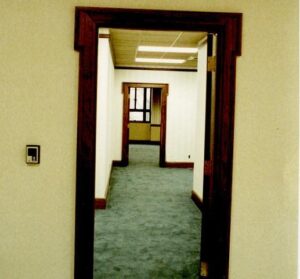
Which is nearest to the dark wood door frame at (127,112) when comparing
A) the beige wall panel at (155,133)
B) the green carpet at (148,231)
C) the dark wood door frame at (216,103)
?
the green carpet at (148,231)

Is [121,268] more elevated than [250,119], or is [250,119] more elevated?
[250,119]

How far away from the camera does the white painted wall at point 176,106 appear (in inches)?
394

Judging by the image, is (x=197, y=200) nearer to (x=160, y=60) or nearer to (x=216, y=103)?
(x=216, y=103)

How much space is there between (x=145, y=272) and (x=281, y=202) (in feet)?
4.70

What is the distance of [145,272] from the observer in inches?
136

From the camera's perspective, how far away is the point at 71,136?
2.56 m

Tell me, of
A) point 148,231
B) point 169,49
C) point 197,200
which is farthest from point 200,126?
point 148,231

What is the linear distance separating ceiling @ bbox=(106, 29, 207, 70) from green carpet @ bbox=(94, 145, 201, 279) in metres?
2.60

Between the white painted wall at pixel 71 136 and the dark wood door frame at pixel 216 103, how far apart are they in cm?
5

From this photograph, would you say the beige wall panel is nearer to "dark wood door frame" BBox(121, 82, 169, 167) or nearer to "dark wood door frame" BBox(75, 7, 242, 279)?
"dark wood door frame" BBox(121, 82, 169, 167)

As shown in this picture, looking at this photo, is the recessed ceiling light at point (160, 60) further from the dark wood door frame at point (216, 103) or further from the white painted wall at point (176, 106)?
the dark wood door frame at point (216, 103)

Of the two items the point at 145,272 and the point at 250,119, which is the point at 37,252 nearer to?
the point at 145,272

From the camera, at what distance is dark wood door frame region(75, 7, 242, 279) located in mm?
2529

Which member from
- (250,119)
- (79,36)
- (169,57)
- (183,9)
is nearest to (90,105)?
(79,36)
